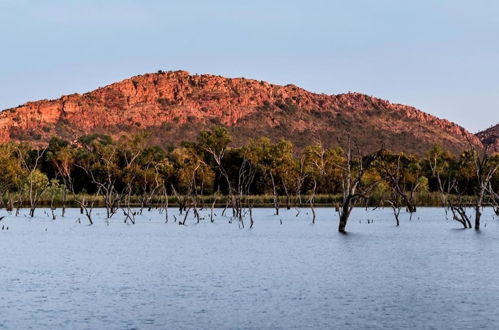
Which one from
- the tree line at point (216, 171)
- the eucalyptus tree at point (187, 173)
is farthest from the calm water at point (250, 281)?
the eucalyptus tree at point (187, 173)

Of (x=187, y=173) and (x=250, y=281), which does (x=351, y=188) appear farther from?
(x=187, y=173)

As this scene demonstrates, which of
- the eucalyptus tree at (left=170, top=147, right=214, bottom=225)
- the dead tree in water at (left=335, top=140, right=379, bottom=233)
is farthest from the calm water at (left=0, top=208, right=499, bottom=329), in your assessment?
the eucalyptus tree at (left=170, top=147, right=214, bottom=225)

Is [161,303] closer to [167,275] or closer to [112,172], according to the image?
[167,275]

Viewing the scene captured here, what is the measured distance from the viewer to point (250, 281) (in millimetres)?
29312

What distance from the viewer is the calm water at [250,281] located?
69.8ft

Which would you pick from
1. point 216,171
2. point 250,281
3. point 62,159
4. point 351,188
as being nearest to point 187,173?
point 216,171

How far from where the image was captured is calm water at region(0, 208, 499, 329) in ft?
69.8

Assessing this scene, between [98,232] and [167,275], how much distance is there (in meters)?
28.2

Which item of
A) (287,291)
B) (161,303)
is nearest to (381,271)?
(287,291)

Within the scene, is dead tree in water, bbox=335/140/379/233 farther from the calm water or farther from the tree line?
the tree line

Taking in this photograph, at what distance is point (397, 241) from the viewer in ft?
162

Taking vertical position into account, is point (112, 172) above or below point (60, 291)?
above

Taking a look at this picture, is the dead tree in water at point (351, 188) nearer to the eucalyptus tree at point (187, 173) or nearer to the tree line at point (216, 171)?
the tree line at point (216, 171)

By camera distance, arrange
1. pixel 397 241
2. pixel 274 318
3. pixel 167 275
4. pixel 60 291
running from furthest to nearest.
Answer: pixel 397 241
pixel 167 275
pixel 60 291
pixel 274 318
